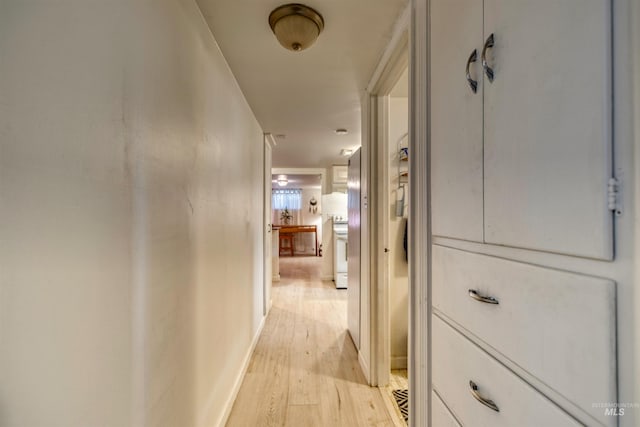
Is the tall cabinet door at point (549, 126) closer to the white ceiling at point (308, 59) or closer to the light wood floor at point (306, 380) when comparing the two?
the white ceiling at point (308, 59)

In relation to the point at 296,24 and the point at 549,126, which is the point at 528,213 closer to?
the point at 549,126

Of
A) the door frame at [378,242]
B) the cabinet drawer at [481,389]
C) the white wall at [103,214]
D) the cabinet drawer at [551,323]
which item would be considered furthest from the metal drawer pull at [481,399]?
the door frame at [378,242]

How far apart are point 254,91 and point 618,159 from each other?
2056 millimetres

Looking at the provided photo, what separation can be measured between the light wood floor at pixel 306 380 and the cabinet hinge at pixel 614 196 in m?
1.65

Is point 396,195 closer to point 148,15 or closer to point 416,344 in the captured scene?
point 416,344

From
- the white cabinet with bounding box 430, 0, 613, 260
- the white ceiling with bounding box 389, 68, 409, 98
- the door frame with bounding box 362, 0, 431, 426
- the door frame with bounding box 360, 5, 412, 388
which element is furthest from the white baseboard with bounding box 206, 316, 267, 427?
the white ceiling with bounding box 389, 68, 409, 98

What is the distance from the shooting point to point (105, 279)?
0.66 metres

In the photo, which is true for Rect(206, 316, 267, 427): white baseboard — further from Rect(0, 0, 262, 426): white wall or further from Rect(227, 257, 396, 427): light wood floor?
Rect(0, 0, 262, 426): white wall

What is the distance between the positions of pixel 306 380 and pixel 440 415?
50.2 inches

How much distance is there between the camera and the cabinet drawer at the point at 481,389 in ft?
1.86

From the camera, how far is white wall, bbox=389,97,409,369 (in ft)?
7.27

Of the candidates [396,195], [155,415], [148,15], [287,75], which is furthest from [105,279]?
[396,195]

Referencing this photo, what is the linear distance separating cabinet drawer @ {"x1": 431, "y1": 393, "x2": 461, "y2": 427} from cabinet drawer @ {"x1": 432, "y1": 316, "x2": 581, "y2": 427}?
0.03 m

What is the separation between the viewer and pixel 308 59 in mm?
1661
